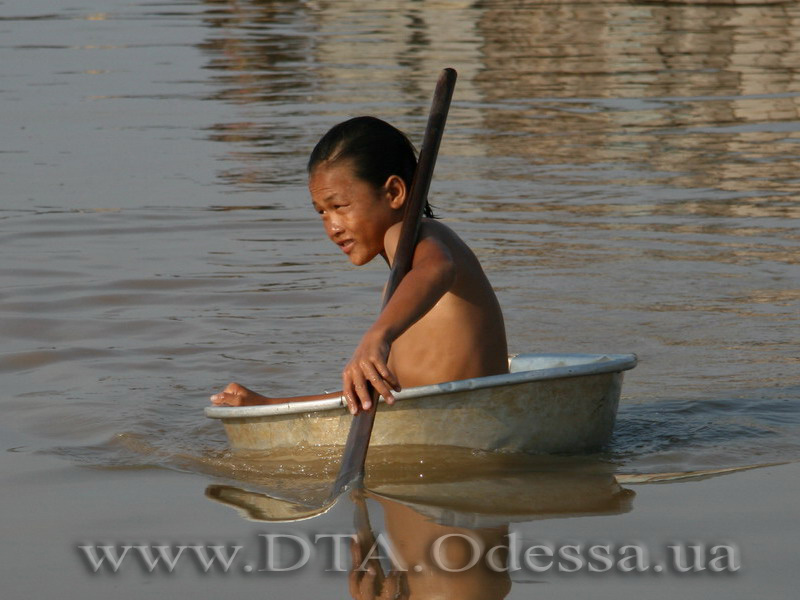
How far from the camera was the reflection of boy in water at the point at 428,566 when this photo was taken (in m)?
3.09

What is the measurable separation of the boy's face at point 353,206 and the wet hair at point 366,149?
0.08ft

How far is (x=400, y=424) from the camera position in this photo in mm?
3861

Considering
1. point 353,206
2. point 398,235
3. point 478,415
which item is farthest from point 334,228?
point 478,415

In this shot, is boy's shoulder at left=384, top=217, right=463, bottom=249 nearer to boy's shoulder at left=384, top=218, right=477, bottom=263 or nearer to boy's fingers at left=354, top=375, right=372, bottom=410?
boy's shoulder at left=384, top=218, right=477, bottom=263

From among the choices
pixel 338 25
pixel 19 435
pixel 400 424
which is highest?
pixel 400 424

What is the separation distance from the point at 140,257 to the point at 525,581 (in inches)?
171

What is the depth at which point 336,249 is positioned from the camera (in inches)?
285

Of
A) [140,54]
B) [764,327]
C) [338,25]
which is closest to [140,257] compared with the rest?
[764,327]

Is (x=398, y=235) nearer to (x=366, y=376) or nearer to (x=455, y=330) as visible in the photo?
(x=455, y=330)

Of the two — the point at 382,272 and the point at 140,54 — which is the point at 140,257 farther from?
the point at 140,54

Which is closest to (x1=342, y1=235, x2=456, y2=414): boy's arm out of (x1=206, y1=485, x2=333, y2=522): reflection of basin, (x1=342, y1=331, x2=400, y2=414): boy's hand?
(x1=342, y1=331, x2=400, y2=414): boy's hand

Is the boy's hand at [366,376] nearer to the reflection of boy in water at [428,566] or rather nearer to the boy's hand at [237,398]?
the reflection of boy in water at [428,566]

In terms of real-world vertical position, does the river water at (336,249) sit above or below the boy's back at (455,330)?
below

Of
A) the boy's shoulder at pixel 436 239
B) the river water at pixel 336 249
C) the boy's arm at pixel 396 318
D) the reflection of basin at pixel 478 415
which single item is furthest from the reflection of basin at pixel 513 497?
the boy's shoulder at pixel 436 239
